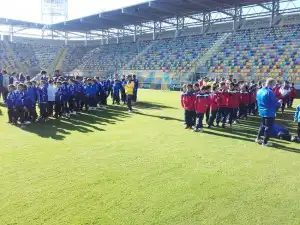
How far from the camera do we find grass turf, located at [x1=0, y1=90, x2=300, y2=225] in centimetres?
421

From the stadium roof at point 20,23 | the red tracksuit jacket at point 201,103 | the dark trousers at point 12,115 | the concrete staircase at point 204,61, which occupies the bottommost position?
the dark trousers at point 12,115

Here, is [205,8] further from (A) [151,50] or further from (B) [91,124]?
(B) [91,124]

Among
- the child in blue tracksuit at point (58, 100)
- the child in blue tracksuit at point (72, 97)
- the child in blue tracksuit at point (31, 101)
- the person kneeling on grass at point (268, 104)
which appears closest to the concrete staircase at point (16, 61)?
the child in blue tracksuit at point (72, 97)

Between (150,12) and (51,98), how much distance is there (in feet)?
89.1

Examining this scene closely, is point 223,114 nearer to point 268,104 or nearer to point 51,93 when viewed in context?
point 268,104

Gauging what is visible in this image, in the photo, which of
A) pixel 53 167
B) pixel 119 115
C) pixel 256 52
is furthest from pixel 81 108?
pixel 256 52

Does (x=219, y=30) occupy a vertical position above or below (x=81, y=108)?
above

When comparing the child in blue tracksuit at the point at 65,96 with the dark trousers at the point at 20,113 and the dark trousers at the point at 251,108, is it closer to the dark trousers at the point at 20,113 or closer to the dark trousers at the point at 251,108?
the dark trousers at the point at 20,113

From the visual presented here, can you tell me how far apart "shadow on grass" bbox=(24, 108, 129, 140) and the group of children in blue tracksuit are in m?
0.54

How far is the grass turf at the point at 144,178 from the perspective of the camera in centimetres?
421

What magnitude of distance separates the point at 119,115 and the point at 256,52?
20.7 meters

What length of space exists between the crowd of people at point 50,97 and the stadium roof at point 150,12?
19015 mm

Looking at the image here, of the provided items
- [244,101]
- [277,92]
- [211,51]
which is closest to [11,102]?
[244,101]

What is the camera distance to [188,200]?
468 cm
